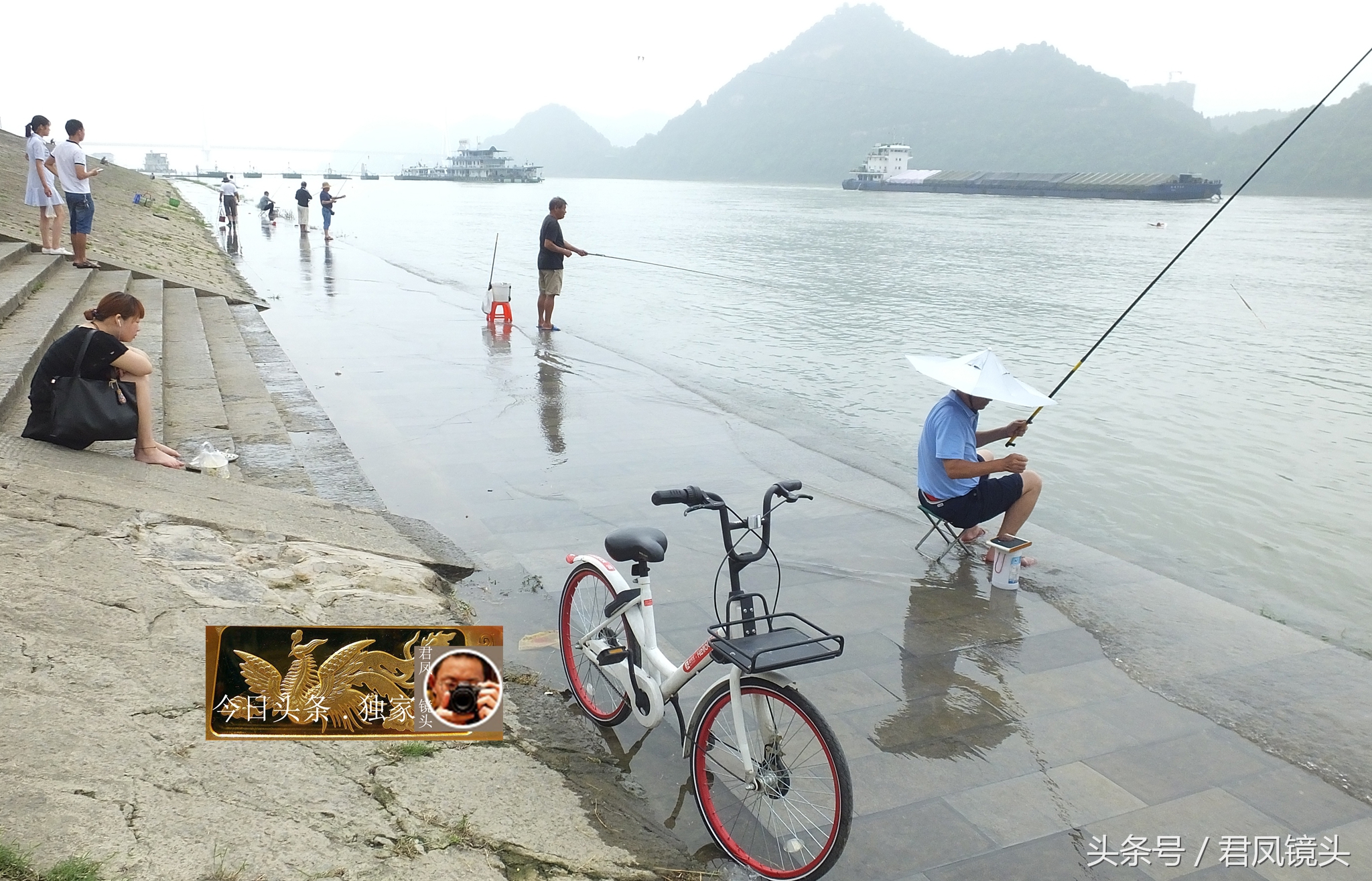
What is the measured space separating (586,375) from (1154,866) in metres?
8.59

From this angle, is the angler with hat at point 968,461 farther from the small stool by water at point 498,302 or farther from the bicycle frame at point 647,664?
the small stool by water at point 498,302

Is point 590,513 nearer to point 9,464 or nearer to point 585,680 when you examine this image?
point 585,680

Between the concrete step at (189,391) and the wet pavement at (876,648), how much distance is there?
3.34 feet

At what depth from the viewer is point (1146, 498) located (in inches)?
324

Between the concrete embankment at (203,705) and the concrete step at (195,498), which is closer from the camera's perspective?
the concrete embankment at (203,705)

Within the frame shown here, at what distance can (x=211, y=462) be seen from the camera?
234 inches

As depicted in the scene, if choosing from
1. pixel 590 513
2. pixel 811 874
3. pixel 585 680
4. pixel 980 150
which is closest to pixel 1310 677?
pixel 811 874

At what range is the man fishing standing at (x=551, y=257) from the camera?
12711 millimetres

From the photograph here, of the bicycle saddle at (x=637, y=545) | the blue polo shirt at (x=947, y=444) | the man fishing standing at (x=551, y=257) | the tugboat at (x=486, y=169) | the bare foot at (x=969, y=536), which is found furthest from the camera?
the tugboat at (x=486, y=169)

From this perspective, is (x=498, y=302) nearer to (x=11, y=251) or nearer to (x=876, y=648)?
(x=11, y=251)

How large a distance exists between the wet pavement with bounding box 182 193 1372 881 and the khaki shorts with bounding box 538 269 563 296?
144 inches

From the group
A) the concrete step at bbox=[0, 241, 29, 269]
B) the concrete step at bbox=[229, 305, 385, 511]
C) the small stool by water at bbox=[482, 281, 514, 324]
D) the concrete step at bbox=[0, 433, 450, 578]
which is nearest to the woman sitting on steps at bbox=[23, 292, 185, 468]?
the concrete step at bbox=[0, 433, 450, 578]

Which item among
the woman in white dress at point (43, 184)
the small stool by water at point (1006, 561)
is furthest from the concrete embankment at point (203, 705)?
the woman in white dress at point (43, 184)

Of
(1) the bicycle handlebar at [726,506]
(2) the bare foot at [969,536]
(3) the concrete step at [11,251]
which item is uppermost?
(3) the concrete step at [11,251]
